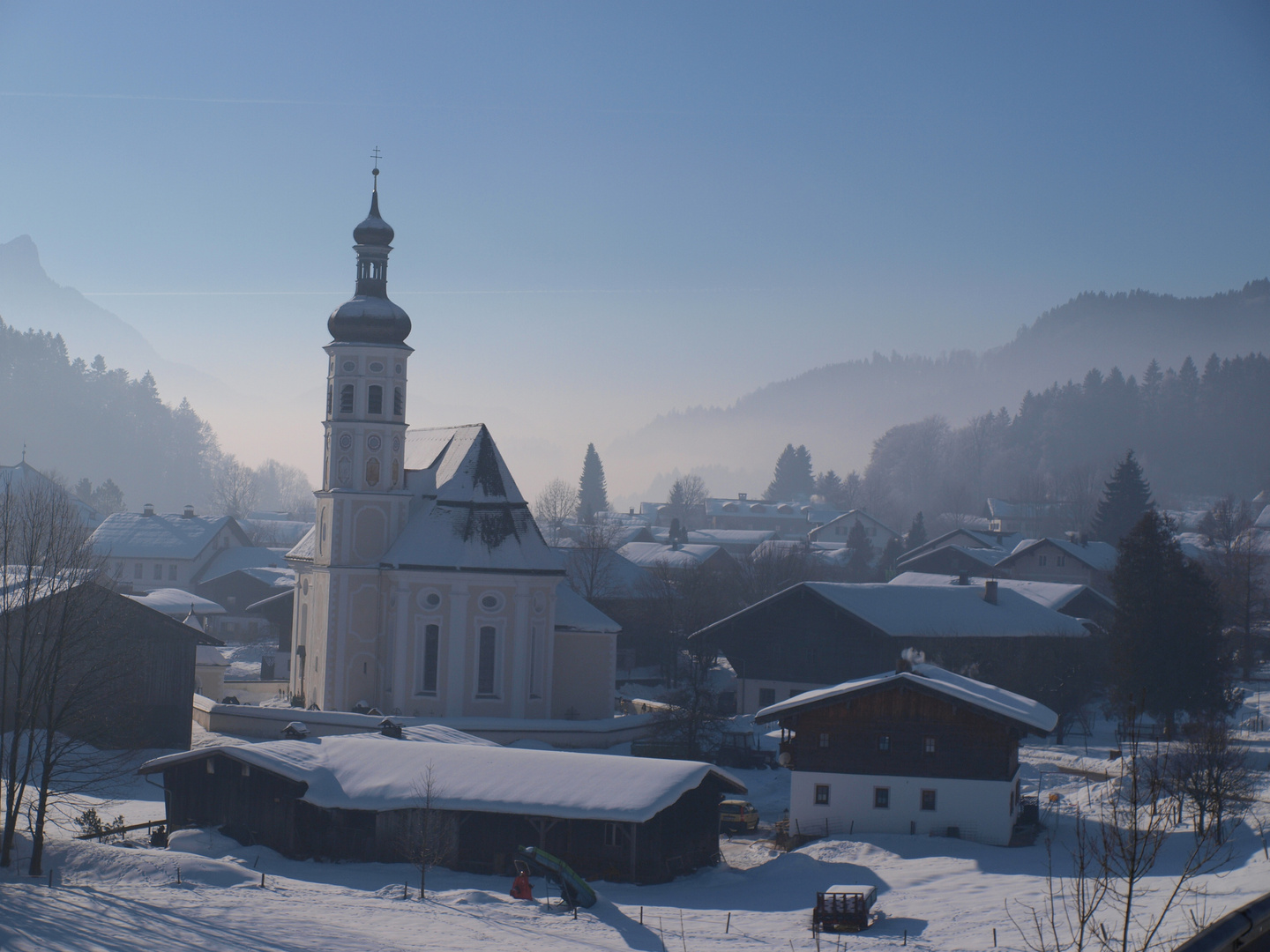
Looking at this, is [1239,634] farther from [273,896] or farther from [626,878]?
[273,896]

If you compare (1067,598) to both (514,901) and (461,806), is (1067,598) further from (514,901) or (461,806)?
(514,901)

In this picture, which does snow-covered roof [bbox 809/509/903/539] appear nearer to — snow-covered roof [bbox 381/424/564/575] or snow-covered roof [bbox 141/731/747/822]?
snow-covered roof [bbox 381/424/564/575]

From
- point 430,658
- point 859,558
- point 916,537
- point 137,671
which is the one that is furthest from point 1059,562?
point 137,671

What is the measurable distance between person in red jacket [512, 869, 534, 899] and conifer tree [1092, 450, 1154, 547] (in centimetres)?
8813

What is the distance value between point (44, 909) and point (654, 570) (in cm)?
5787

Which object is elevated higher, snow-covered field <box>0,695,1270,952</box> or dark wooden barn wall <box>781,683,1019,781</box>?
dark wooden barn wall <box>781,683,1019,781</box>

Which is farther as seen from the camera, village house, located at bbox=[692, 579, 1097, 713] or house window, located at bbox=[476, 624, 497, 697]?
village house, located at bbox=[692, 579, 1097, 713]

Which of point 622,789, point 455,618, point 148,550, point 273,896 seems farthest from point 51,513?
point 148,550

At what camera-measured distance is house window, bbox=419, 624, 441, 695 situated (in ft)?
138

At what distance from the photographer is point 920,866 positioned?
26.2 m

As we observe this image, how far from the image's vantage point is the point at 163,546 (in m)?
90.1

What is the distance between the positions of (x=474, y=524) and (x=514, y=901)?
837 inches

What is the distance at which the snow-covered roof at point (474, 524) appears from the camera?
42531 mm

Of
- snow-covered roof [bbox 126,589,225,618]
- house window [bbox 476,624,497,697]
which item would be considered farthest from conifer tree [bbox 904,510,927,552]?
house window [bbox 476,624,497,697]
